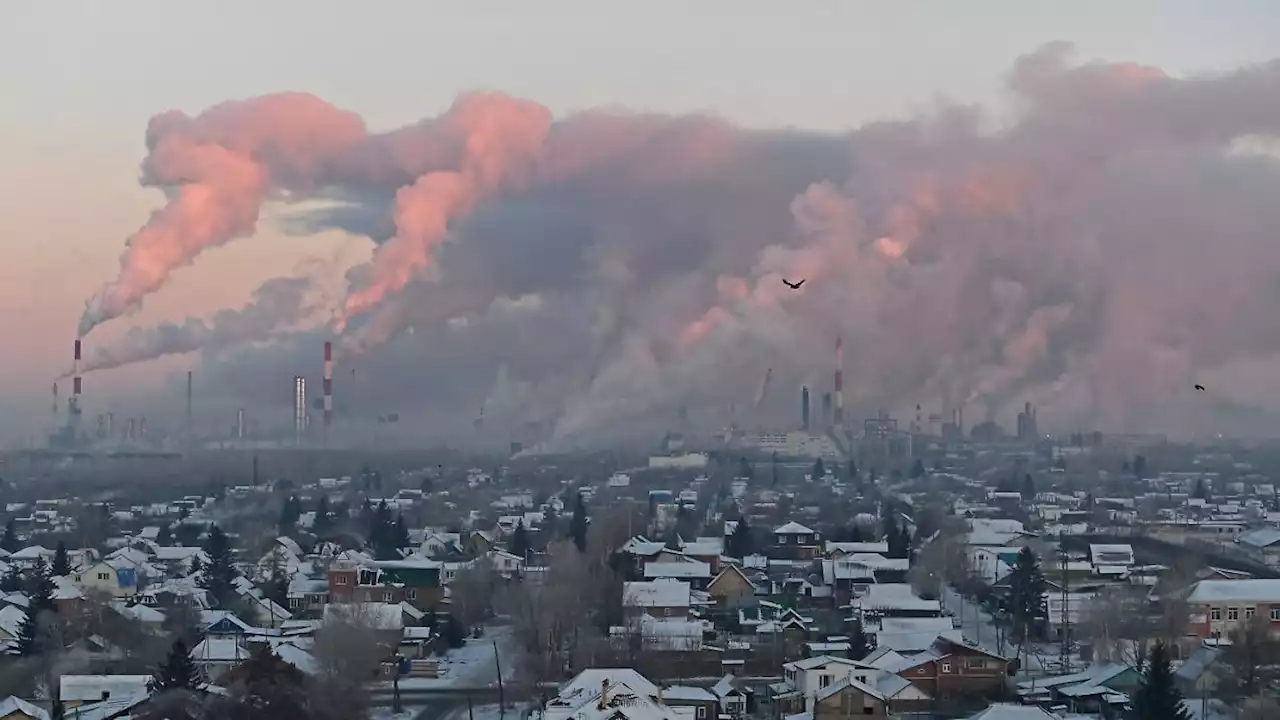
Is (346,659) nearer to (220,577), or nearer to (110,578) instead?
(220,577)

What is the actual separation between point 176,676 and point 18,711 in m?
1.39

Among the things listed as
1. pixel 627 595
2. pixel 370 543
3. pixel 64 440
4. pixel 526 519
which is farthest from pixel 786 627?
pixel 64 440

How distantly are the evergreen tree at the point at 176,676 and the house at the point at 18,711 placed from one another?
97cm

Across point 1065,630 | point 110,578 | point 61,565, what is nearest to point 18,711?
point 61,565

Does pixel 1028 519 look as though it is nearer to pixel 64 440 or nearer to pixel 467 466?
pixel 467 466

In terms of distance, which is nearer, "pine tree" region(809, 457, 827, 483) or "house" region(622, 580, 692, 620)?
"house" region(622, 580, 692, 620)

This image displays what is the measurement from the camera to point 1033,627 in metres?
22.1

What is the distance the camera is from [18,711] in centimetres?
→ 1545

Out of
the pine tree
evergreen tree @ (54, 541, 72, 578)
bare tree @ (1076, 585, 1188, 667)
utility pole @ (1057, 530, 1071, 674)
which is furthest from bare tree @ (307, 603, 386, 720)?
the pine tree

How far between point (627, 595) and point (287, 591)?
5.52 meters

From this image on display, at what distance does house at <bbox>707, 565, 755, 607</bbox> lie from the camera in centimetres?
2545

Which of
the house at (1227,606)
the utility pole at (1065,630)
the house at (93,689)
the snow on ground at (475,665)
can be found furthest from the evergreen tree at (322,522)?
the house at (1227,606)

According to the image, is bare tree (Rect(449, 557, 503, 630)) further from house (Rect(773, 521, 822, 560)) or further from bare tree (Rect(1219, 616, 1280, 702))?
bare tree (Rect(1219, 616, 1280, 702))

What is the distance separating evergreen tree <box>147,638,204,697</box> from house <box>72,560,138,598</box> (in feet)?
33.3
